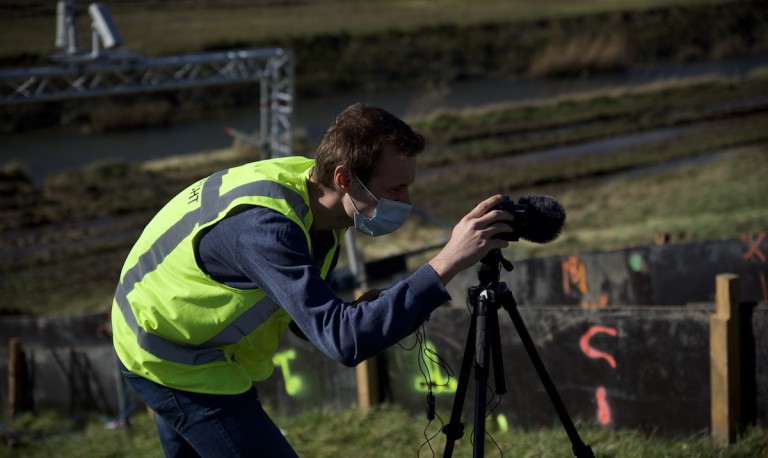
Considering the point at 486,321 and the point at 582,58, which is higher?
the point at 582,58

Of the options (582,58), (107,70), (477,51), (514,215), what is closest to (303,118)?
(582,58)

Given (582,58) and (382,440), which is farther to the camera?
(582,58)

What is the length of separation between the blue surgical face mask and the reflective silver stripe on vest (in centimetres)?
18

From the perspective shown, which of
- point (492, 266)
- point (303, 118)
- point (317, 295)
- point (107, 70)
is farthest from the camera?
point (303, 118)

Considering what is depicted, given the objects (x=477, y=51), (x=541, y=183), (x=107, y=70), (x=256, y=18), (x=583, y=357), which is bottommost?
(x=583, y=357)

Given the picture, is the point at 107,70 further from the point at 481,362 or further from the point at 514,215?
the point at 514,215

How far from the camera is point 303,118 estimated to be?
32094 mm

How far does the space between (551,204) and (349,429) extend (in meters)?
3.34

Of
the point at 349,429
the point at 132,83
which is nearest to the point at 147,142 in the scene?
the point at 132,83

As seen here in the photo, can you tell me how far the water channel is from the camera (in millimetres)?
28578

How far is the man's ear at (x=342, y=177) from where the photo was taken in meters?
2.90

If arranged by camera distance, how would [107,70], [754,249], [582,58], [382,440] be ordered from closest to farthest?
[382,440], [754,249], [107,70], [582,58]

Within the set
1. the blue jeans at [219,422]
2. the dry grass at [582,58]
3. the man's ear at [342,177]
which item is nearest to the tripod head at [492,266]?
the man's ear at [342,177]

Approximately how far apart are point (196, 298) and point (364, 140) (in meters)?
0.71
